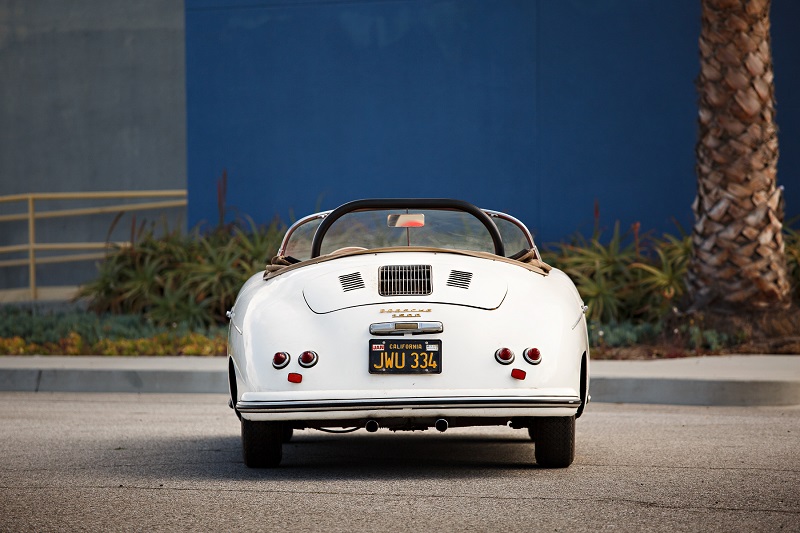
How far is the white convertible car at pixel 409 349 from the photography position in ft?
19.7

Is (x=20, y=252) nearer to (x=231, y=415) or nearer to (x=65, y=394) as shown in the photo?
(x=65, y=394)

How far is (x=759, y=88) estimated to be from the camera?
12.7m

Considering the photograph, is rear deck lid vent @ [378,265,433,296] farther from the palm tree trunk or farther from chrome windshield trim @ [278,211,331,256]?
the palm tree trunk

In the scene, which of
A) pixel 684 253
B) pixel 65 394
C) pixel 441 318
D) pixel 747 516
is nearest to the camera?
pixel 747 516

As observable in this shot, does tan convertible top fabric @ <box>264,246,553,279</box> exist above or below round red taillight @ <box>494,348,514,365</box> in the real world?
above

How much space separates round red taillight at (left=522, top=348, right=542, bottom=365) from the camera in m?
6.05

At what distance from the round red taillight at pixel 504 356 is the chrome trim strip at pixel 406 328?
0.91ft

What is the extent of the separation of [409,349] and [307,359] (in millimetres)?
469

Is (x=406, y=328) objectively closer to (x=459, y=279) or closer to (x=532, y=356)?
(x=459, y=279)

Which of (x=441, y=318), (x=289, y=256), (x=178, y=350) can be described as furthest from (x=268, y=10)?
(x=441, y=318)

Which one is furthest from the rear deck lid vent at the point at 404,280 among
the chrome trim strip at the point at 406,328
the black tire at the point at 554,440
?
the black tire at the point at 554,440

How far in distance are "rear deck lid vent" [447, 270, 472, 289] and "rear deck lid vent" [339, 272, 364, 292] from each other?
1.39 ft

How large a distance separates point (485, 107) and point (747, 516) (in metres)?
12.2

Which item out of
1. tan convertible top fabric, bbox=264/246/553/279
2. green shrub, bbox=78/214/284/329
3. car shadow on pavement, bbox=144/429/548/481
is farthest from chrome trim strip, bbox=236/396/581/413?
green shrub, bbox=78/214/284/329
